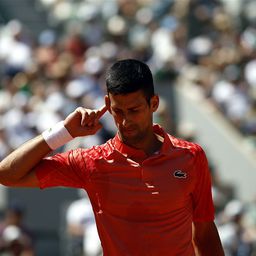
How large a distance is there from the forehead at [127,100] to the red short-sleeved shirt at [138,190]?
31 cm

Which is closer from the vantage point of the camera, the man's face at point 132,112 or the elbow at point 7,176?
the man's face at point 132,112

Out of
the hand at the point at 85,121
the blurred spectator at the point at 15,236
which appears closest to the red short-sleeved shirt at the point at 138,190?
the hand at the point at 85,121

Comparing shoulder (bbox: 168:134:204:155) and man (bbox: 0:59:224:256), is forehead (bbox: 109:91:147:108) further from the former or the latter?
shoulder (bbox: 168:134:204:155)

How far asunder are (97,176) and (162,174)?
32cm

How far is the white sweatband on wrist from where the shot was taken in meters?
5.02

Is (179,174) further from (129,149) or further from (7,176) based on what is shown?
(7,176)

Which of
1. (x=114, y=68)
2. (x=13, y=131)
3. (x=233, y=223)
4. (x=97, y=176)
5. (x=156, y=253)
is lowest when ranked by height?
(x=233, y=223)

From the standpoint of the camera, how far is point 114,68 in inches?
195

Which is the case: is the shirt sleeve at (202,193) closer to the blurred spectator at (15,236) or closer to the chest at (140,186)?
the chest at (140,186)

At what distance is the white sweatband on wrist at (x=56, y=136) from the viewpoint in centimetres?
502

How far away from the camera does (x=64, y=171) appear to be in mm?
5070

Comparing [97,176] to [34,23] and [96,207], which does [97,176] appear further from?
[34,23]

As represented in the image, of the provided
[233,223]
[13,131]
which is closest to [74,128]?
[233,223]

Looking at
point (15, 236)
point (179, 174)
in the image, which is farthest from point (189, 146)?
point (15, 236)
